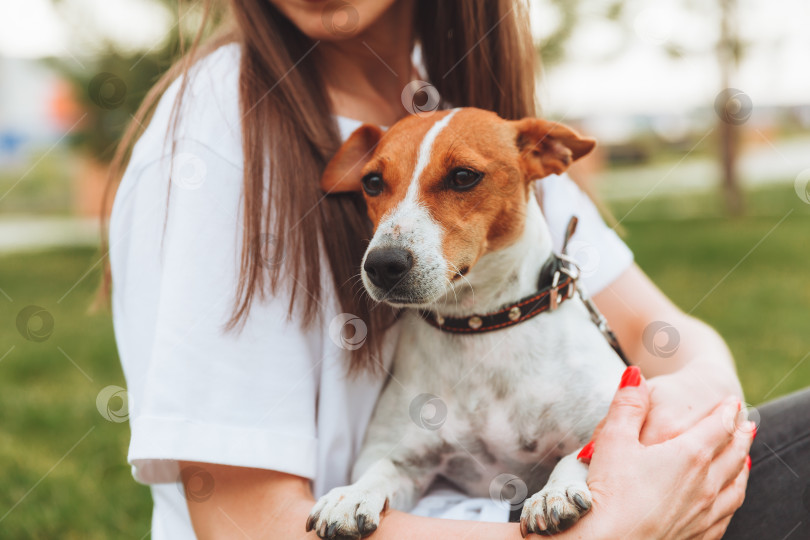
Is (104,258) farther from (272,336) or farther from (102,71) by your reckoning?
(102,71)

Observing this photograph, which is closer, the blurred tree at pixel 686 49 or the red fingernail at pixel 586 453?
the red fingernail at pixel 586 453

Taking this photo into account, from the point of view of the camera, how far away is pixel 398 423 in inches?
78.2

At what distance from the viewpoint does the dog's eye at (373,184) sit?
1.98m

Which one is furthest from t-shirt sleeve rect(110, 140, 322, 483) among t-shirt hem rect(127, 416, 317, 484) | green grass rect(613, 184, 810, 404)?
green grass rect(613, 184, 810, 404)

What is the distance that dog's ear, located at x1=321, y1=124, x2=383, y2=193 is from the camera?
6.21 ft

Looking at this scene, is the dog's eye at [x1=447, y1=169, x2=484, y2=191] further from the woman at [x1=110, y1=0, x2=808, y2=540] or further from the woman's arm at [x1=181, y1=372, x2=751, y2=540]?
the woman's arm at [x1=181, y1=372, x2=751, y2=540]

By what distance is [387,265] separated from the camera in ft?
5.79

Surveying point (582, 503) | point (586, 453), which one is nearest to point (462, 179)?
point (586, 453)

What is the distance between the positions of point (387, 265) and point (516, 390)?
0.50 metres
